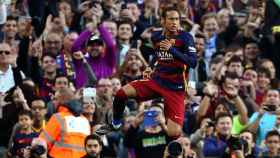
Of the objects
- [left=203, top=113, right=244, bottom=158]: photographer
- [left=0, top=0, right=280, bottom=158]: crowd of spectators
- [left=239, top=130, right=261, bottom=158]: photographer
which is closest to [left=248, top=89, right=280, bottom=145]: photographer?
[left=0, top=0, right=280, bottom=158]: crowd of spectators

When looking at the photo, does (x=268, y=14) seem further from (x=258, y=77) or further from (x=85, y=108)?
(x=85, y=108)

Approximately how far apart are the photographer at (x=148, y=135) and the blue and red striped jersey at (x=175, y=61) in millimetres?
2384

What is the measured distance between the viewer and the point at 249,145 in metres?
17.3

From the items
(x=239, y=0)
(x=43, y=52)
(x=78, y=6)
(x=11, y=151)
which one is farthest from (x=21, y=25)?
(x=239, y=0)

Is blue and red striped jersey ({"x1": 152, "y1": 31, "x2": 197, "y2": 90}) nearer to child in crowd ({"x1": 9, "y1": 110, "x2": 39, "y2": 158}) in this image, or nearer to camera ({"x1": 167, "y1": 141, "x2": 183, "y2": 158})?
camera ({"x1": 167, "y1": 141, "x2": 183, "y2": 158})

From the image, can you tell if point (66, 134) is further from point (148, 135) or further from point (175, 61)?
point (175, 61)

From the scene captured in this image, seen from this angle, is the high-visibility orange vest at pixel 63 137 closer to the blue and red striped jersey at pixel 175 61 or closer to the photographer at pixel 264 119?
the blue and red striped jersey at pixel 175 61

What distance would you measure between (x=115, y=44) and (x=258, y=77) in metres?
2.70

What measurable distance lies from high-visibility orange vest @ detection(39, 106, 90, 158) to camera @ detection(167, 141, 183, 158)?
1724mm

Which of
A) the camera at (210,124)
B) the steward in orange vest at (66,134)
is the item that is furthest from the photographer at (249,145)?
the steward in orange vest at (66,134)

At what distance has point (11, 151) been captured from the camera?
17016 millimetres

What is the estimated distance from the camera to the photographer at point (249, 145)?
17.1m

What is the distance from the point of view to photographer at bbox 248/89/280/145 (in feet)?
60.3

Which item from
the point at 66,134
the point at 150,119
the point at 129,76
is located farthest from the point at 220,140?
the point at 66,134
